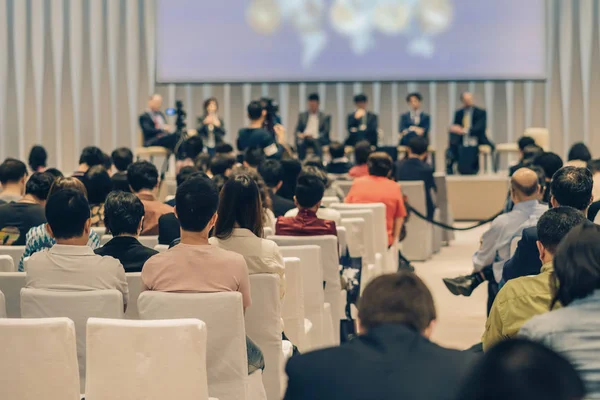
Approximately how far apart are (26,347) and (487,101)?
41.5 ft

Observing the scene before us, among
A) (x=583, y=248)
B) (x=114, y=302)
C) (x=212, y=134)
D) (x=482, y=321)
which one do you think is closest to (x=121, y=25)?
(x=212, y=134)

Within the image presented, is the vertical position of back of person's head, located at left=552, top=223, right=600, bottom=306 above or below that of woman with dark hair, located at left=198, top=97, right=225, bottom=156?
below

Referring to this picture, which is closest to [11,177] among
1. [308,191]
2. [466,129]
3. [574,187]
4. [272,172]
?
[272,172]

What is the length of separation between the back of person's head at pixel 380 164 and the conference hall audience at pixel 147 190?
2063mm

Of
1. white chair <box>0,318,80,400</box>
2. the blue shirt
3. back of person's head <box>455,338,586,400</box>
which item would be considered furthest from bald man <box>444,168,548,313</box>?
back of person's head <box>455,338,586,400</box>

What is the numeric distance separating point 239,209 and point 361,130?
8876mm

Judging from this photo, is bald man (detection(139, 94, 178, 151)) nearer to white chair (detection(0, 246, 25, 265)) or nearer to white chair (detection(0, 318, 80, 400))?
white chair (detection(0, 246, 25, 265))

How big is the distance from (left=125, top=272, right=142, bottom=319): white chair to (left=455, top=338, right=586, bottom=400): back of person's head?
239cm

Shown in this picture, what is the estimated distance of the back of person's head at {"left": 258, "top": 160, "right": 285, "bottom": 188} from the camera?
20.8ft

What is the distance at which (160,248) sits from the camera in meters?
4.31

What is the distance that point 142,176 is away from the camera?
556 centimetres

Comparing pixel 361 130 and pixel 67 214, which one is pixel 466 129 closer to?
pixel 361 130

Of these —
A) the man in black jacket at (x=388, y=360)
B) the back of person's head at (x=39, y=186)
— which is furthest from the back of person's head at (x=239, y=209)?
the man in black jacket at (x=388, y=360)

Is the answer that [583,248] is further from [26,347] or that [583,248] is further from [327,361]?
[26,347]
